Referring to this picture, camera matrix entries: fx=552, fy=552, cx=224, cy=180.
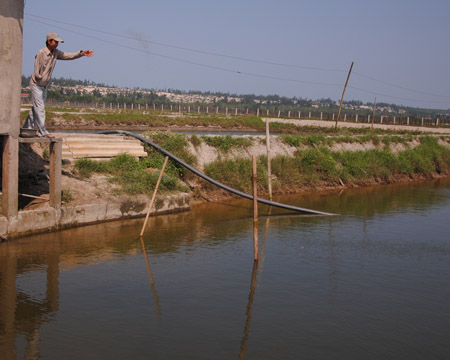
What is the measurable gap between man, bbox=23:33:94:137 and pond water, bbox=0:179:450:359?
8.68 feet

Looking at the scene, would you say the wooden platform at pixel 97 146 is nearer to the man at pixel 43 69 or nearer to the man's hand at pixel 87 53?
the man at pixel 43 69

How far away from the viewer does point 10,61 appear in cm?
1055

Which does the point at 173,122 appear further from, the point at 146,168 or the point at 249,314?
the point at 249,314

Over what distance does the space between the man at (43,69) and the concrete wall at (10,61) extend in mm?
665

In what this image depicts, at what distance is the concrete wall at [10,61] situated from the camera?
10.4 metres

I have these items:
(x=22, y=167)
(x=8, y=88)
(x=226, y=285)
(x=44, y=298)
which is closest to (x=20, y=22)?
(x=8, y=88)

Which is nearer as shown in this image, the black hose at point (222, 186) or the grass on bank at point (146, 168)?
the grass on bank at point (146, 168)

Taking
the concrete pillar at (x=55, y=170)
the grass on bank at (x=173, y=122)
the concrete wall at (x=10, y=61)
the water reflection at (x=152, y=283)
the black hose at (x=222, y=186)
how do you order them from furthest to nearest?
1. the grass on bank at (x=173, y=122)
2. the black hose at (x=222, y=186)
3. the concrete pillar at (x=55, y=170)
4. the concrete wall at (x=10, y=61)
5. the water reflection at (x=152, y=283)

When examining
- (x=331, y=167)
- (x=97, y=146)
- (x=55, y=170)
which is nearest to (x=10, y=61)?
(x=55, y=170)

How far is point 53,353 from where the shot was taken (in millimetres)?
6805

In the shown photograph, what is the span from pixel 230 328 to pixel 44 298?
9.98 ft

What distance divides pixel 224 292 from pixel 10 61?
5973 millimetres

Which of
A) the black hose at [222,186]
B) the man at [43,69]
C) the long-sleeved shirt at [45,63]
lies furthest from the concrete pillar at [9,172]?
the black hose at [222,186]

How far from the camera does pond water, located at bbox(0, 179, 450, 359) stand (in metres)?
7.24
